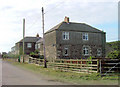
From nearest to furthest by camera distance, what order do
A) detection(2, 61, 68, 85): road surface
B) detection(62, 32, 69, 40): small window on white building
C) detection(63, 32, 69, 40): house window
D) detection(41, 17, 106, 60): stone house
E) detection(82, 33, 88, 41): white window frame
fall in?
detection(2, 61, 68, 85): road surface → detection(41, 17, 106, 60): stone house → detection(62, 32, 69, 40): small window on white building → detection(63, 32, 69, 40): house window → detection(82, 33, 88, 41): white window frame

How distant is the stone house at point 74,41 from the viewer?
1470 inches

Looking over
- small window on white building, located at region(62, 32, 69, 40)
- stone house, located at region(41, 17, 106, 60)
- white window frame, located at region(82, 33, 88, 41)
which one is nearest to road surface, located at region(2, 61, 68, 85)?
stone house, located at region(41, 17, 106, 60)

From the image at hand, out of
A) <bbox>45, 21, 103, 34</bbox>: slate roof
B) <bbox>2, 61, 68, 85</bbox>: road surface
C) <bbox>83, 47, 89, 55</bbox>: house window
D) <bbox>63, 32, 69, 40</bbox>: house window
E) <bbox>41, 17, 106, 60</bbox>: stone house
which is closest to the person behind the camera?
<bbox>2, 61, 68, 85</bbox>: road surface

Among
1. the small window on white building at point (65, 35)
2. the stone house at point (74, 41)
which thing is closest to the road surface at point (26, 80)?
the stone house at point (74, 41)

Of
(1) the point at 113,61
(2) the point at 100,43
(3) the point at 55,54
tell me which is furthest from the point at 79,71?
(2) the point at 100,43

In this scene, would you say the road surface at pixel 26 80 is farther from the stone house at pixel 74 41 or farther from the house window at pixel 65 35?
→ the house window at pixel 65 35

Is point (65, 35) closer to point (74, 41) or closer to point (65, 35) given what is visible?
point (65, 35)

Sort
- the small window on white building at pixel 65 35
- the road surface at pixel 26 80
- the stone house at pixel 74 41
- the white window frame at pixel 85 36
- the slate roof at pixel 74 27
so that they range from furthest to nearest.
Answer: the white window frame at pixel 85 36, the slate roof at pixel 74 27, the small window on white building at pixel 65 35, the stone house at pixel 74 41, the road surface at pixel 26 80

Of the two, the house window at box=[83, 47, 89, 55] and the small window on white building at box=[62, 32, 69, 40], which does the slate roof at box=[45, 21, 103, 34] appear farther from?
the house window at box=[83, 47, 89, 55]

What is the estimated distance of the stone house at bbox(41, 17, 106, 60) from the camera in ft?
123

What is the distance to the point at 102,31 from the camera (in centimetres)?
4197

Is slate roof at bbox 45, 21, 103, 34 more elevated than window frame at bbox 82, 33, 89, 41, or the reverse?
slate roof at bbox 45, 21, 103, 34

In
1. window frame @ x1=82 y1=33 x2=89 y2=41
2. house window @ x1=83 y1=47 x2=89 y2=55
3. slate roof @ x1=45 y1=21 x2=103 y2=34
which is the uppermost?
A: slate roof @ x1=45 y1=21 x2=103 y2=34

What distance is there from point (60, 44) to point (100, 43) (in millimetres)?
10609
